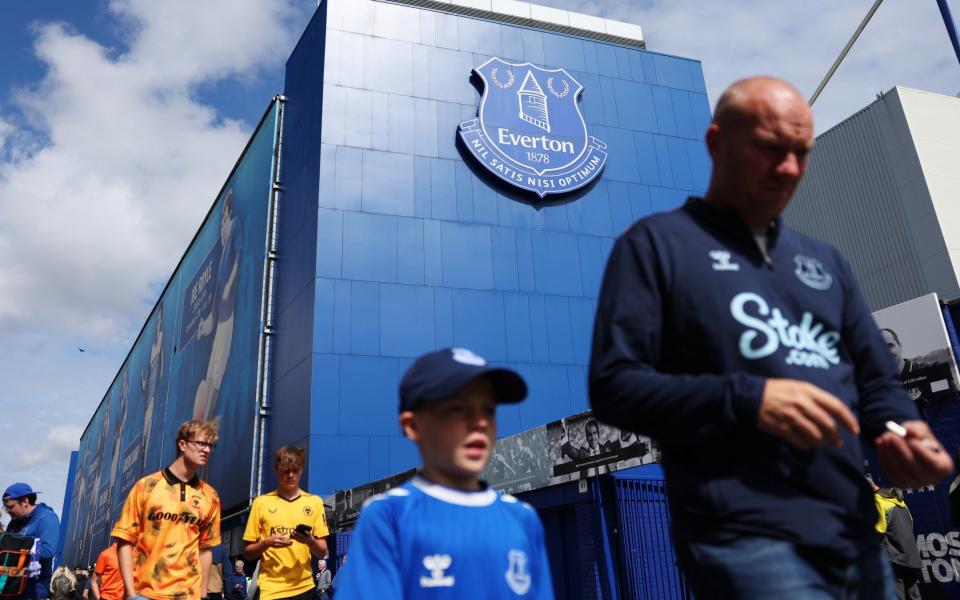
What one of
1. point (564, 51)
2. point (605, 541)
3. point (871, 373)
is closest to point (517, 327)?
point (605, 541)

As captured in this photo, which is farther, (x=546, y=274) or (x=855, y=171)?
(x=855, y=171)

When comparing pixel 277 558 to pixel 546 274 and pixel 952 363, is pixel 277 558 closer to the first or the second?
pixel 952 363

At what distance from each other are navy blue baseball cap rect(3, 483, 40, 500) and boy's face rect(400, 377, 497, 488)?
7.39m

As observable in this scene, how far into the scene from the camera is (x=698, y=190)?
22891 millimetres

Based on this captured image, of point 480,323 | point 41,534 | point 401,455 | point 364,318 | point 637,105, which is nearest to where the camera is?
point 41,534

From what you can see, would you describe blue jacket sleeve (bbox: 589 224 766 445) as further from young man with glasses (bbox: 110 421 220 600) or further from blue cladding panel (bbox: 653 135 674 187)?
blue cladding panel (bbox: 653 135 674 187)

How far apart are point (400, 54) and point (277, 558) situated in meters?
17.6

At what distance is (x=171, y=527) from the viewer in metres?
5.62

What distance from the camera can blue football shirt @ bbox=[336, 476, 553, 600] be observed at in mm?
2020

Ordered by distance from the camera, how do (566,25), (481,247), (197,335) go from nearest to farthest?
(481,247), (566,25), (197,335)

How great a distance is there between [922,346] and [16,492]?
10.3 meters

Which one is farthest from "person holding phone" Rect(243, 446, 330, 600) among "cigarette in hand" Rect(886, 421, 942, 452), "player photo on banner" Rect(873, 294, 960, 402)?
"player photo on banner" Rect(873, 294, 960, 402)

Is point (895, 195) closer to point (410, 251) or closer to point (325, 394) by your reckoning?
point (410, 251)

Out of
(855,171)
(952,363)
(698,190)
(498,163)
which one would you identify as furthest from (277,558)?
(855,171)
